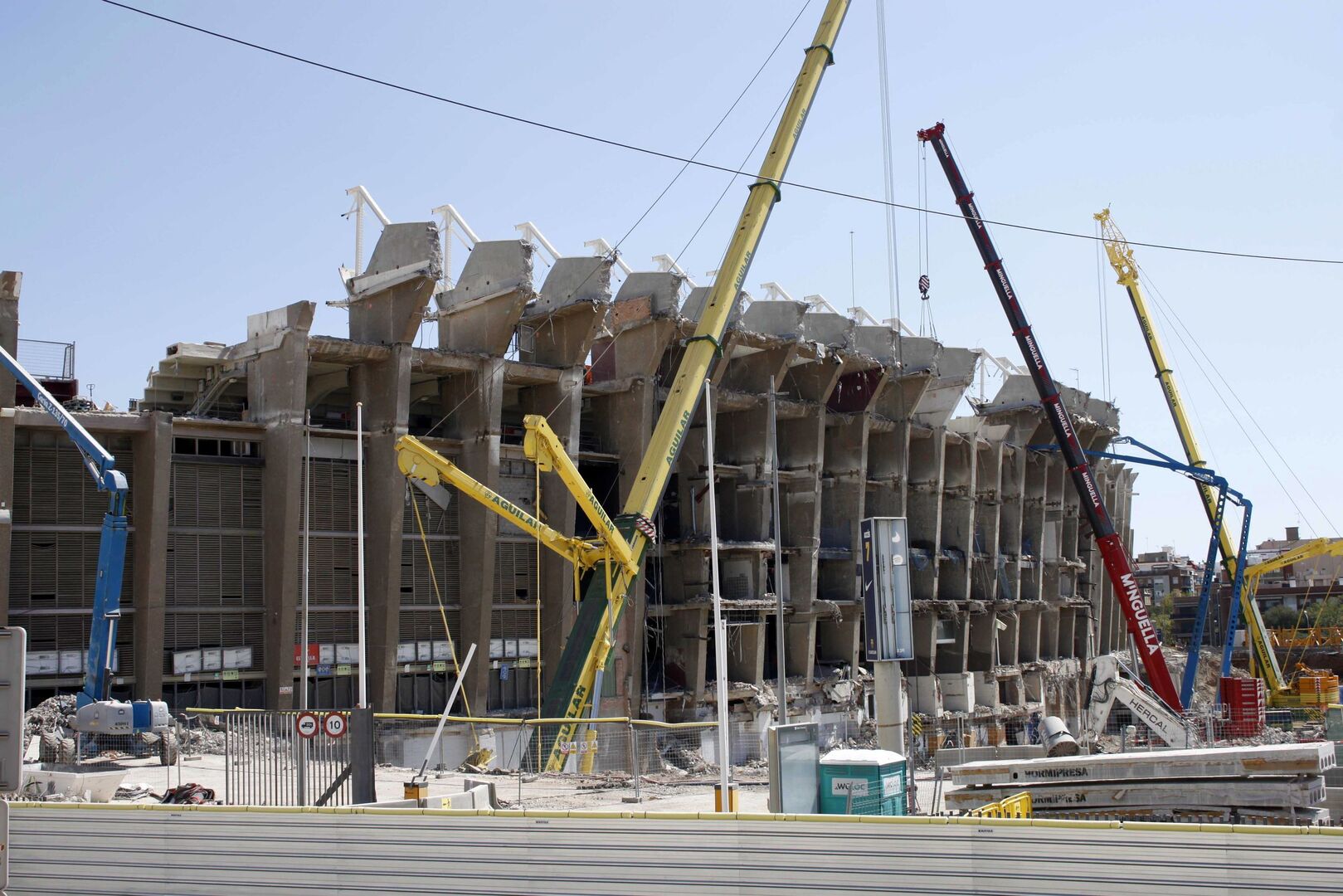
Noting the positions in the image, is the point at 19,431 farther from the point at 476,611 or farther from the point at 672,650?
the point at 672,650

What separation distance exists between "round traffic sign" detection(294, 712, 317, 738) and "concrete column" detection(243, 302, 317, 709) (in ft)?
59.2

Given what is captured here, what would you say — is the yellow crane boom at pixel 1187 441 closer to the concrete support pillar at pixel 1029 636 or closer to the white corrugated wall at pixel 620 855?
the concrete support pillar at pixel 1029 636

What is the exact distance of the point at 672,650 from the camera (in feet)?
158

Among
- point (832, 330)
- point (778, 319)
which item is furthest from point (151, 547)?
point (832, 330)

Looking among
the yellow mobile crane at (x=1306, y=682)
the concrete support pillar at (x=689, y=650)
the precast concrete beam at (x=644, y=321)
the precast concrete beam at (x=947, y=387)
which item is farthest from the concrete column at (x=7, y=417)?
the yellow mobile crane at (x=1306, y=682)

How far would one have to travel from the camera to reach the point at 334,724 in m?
18.5

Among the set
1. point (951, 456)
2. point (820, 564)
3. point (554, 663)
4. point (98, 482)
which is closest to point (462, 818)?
point (98, 482)

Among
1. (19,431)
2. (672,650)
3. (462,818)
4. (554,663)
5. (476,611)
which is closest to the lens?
(462,818)

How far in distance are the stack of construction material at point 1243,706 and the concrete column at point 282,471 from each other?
30.3 meters

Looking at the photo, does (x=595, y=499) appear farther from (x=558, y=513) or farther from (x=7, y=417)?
(x=7, y=417)

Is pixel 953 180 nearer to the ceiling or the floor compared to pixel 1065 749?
nearer to the ceiling

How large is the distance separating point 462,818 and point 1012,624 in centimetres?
5873

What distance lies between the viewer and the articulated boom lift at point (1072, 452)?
A: 148 ft

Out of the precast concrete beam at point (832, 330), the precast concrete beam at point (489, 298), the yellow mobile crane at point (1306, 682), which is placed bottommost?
the yellow mobile crane at point (1306, 682)
